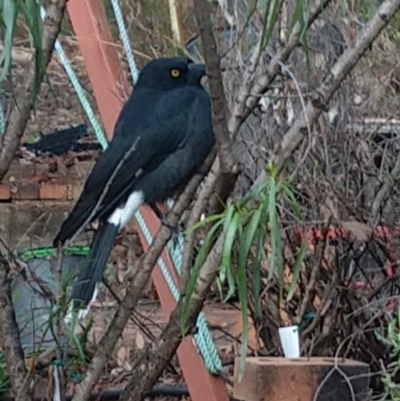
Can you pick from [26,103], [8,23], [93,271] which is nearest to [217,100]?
[8,23]

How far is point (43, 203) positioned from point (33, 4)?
407 cm

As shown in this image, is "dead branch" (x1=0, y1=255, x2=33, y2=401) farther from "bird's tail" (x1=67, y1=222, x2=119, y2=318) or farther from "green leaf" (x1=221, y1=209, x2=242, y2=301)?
"green leaf" (x1=221, y1=209, x2=242, y2=301)

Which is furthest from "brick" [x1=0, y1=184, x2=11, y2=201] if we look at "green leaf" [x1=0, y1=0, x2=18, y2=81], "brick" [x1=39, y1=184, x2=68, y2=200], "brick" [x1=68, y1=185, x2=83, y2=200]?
"green leaf" [x1=0, y1=0, x2=18, y2=81]

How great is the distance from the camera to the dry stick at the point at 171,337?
1867mm

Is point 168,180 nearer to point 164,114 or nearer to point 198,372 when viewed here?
point 164,114

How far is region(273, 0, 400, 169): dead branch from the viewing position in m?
1.70

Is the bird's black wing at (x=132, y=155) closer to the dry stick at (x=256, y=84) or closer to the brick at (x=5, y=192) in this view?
the dry stick at (x=256, y=84)

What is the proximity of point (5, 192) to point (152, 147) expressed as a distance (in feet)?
9.55

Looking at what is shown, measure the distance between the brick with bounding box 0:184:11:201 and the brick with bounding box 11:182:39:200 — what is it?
2 centimetres

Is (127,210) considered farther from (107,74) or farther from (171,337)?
(171,337)

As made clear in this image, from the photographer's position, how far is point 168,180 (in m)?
2.83

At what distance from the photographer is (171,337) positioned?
2.05m

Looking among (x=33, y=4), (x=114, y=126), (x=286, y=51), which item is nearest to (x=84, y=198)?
(x=114, y=126)

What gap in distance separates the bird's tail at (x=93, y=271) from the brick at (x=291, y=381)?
0.44 m
